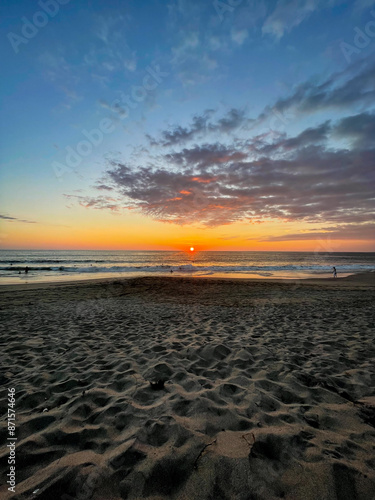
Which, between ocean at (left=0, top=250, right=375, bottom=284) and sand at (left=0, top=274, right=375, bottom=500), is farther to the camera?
ocean at (left=0, top=250, right=375, bottom=284)

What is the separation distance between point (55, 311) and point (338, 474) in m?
10.6

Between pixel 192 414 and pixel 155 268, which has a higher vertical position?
pixel 192 414

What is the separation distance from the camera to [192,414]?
3.16 meters

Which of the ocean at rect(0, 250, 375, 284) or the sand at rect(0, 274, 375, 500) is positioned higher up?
the sand at rect(0, 274, 375, 500)

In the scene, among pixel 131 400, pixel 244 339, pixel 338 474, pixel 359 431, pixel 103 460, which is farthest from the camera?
pixel 244 339

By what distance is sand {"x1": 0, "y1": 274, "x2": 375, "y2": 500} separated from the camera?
2191 millimetres

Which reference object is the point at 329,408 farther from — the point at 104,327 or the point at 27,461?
the point at 104,327

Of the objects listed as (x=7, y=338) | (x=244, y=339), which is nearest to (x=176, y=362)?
(x=244, y=339)

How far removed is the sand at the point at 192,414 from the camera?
7.19ft

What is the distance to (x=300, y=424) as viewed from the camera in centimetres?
296

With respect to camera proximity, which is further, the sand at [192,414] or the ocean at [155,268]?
the ocean at [155,268]

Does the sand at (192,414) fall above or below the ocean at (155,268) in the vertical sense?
above

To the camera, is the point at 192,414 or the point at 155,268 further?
the point at 155,268

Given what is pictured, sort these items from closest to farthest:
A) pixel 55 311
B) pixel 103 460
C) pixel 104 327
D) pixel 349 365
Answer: pixel 103 460 → pixel 349 365 → pixel 104 327 → pixel 55 311
